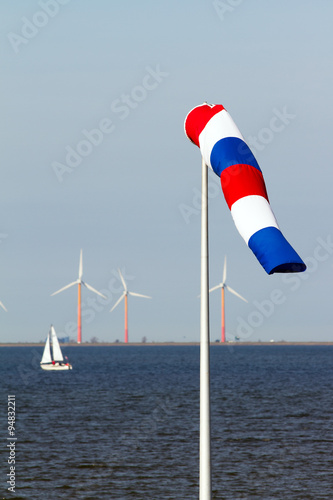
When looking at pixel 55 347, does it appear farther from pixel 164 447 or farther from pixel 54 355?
pixel 164 447

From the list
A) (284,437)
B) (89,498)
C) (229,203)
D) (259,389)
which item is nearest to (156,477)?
(89,498)

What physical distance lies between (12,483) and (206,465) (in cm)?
2897

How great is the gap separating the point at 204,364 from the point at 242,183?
310cm

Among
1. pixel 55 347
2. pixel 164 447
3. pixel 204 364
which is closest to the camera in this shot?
pixel 204 364

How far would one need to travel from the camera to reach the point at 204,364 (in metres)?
11.6

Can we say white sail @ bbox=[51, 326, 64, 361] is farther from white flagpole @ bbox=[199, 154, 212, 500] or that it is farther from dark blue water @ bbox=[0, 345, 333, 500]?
white flagpole @ bbox=[199, 154, 212, 500]

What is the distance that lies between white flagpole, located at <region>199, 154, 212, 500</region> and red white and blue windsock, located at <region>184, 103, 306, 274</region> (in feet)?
2.83

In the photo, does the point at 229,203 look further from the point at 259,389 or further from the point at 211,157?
the point at 259,389

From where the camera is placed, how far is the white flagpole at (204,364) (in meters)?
11.4

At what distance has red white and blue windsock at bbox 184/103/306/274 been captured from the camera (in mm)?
9195

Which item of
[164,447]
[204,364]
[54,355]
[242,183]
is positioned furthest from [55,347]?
[242,183]

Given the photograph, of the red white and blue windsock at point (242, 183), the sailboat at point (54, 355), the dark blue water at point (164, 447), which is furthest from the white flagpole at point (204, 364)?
the sailboat at point (54, 355)

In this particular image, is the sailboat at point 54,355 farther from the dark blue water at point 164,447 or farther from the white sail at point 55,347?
the dark blue water at point 164,447

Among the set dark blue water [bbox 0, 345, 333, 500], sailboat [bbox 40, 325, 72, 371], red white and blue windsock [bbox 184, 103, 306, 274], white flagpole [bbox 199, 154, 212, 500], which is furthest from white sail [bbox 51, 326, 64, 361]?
red white and blue windsock [bbox 184, 103, 306, 274]
